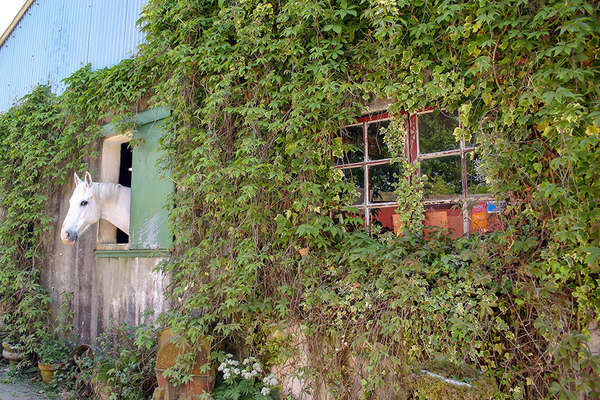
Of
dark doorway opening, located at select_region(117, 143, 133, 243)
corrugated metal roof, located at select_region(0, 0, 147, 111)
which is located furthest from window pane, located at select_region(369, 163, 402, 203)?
dark doorway opening, located at select_region(117, 143, 133, 243)

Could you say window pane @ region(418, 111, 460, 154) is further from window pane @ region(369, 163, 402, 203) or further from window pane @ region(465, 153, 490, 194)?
window pane @ region(369, 163, 402, 203)

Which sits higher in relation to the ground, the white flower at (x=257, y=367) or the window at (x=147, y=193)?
the window at (x=147, y=193)

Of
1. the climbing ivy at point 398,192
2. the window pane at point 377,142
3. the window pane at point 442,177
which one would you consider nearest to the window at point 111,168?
the climbing ivy at point 398,192

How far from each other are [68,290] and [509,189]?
21.3 ft

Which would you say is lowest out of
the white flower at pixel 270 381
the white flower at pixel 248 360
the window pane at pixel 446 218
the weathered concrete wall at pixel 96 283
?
the white flower at pixel 270 381

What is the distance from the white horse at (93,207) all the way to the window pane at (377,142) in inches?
144

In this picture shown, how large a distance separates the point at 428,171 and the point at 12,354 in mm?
Answer: 6549

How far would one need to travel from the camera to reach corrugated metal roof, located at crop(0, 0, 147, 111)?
670 centimetres

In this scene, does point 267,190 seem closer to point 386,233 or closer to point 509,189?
point 386,233

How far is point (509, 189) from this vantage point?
2.97m

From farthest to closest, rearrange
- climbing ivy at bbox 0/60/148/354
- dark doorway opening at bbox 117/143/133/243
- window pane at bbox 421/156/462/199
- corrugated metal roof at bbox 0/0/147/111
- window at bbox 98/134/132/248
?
dark doorway opening at bbox 117/143/133/243 → corrugated metal roof at bbox 0/0/147/111 → climbing ivy at bbox 0/60/148/354 → window at bbox 98/134/132/248 → window pane at bbox 421/156/462/199

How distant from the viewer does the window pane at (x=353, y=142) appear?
4082 millimetres

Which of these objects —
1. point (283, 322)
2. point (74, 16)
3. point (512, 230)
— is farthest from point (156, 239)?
point (74, 16)

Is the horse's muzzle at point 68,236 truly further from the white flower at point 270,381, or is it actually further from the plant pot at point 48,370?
the white flower at point 270,381
